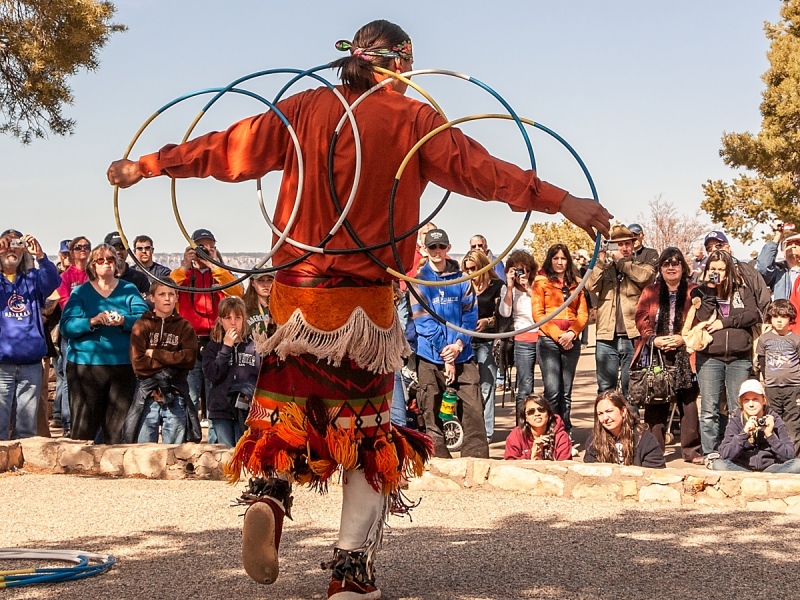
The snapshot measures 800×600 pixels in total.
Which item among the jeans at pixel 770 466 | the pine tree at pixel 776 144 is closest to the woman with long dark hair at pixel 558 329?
the jeans at pixel 770 466

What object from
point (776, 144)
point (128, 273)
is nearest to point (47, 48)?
point (128, 273)

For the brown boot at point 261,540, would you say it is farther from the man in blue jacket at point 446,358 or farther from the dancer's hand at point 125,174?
the man in blue jacket at point 446,358

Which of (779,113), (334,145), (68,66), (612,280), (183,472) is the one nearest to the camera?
(334,145)

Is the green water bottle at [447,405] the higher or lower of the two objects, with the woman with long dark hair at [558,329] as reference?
lower

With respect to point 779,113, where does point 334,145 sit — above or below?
below

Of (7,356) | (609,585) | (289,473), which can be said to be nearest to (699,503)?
(609,585)

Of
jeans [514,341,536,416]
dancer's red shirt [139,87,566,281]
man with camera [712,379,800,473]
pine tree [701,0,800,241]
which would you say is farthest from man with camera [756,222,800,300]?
pine tree [701,0,800,241]

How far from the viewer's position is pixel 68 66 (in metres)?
14.1

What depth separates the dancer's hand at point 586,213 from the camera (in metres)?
4.04

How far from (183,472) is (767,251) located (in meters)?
5.96

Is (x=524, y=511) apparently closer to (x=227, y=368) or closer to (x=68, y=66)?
(x=227, y=368)

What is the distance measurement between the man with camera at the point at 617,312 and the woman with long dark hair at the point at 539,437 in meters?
1.80

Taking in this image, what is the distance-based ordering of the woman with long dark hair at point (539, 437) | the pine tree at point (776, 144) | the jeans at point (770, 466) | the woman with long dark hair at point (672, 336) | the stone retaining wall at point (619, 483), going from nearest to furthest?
the stone retaining wall at point (619, 483) → the jeans at point (770, 466) → the woman with long dark hair at point (539, 437) → the woman with long dark hair at point (672, 336) → the pine tree at point (776, 144)

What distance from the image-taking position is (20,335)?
9078 mm
